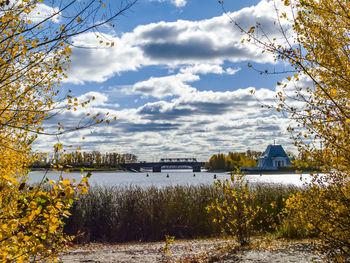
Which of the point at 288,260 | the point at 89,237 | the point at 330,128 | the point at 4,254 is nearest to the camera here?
the point at 4,254

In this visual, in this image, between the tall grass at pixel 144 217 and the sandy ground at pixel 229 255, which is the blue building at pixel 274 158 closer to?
the tall grass at pixel 144 217

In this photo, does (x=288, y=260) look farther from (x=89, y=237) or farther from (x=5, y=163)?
(x=89, y=237)

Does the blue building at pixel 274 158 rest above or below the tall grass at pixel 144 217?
above

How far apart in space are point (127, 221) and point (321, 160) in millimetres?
12271

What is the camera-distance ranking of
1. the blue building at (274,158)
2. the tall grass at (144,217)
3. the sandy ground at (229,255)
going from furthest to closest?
the blue building at (274,158) → the tall grass at (144,217) → the sandy ground at (229,255)

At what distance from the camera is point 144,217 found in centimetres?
1644

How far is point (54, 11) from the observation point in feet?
14.4

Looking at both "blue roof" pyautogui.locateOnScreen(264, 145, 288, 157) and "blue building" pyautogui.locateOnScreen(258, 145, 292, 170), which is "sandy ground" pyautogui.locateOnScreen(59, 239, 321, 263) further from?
"blue building" pyautogui.locateOnScreen(258, 145, 292, 170)

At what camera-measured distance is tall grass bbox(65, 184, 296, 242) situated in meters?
16.2

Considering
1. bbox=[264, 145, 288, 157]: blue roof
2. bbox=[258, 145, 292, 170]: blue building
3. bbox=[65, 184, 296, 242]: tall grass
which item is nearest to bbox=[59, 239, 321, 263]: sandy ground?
bbox=[65, 184, 296, 242]: tall grass

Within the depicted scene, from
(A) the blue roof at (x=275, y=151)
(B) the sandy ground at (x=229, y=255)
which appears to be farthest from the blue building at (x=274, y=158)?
(B) the sandy ground at (x=229, y=255)

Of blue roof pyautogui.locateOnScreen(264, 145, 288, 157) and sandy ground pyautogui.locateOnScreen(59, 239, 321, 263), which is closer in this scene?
sandy ground pyautogui.locateOnScreen(59, 239, 321, 263)

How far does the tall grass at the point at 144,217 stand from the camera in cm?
1617

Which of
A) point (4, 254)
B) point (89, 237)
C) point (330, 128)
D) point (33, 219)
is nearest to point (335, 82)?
point (330, 128)
